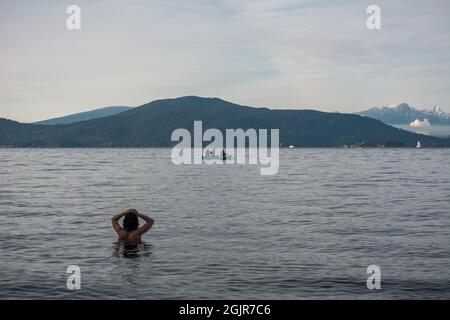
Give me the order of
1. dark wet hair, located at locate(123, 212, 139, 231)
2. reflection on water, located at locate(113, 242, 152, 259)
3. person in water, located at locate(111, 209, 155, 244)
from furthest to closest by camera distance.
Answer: person in water, located at locate(111, 209, 155, 244) < dark wet hair, located at locate(123, 212, 139, 231) < reflection on water, located at locate(113, 242, 152, 259)

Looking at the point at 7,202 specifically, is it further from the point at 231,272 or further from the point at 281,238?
the point at 231,272

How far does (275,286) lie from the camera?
15.7 metres

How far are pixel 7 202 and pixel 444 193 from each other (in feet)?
124

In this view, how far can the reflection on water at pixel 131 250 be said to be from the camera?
20052mm

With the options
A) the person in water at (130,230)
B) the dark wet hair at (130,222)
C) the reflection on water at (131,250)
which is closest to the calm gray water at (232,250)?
the reflection on water at (131,250)

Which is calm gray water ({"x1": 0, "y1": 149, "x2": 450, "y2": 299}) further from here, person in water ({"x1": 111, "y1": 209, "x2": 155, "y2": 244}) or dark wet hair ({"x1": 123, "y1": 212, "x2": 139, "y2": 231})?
dark wet hair ({"x1": 123, "y1": 212, "x2": 139, "y2": 231})

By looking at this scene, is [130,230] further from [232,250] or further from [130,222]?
[232,250]

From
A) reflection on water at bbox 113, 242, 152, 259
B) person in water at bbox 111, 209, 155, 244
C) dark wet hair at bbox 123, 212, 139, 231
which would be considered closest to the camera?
reflection on water at bbox 113, 242, 152, 259

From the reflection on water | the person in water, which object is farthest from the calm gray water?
the person in water

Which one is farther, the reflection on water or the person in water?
the person in water

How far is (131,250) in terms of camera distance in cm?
2097

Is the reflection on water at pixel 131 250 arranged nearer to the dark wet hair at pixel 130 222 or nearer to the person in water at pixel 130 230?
the person in water at pixel 130 230

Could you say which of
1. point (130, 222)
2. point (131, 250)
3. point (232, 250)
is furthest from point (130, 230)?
point (232, 250)

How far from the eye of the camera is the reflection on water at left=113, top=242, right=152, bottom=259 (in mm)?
20052
